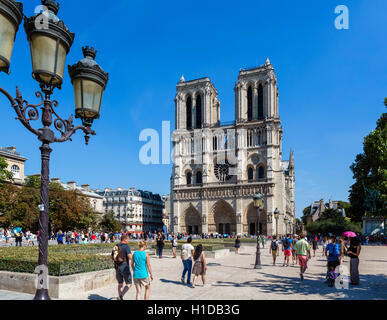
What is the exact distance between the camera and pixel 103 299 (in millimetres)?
7879

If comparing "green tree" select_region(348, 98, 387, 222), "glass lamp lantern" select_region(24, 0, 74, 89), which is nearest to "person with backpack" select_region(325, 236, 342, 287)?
"glass lamp lantern" select_region(24, 0, 74, 89)

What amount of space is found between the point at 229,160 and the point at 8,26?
54.0 m

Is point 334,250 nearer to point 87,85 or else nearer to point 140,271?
point 140,271

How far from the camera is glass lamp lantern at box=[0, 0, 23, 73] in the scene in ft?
11.9

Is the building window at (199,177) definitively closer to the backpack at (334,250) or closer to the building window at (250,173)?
the building window at (250,173)

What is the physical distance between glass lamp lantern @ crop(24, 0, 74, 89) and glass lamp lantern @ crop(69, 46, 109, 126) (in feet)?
1.49

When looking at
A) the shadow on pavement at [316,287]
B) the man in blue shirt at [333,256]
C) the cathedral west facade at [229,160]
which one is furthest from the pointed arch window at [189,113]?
the man in blue shirt at [333,256]

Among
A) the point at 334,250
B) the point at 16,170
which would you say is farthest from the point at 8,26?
the point at 16,170

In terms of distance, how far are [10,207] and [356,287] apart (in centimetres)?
3388

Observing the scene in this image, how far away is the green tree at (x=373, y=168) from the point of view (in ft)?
79.5

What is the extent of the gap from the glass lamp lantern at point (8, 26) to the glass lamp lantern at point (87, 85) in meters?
1.25

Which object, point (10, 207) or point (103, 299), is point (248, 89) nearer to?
point (10, 207)

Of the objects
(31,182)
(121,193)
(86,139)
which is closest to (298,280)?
(86,139)

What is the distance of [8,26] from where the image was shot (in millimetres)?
3723
